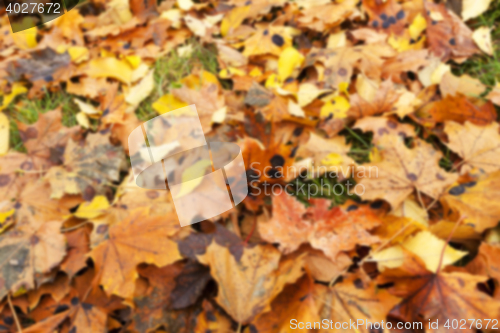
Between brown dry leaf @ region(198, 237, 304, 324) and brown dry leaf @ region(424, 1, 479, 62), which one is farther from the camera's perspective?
brown dry leaf @ region(424, 1, 479, 62)

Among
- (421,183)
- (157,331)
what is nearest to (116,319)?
(157,331)

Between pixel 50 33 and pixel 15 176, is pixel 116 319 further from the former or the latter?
pixel 50 33

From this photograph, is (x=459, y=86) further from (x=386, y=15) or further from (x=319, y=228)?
(x=319, y=228)

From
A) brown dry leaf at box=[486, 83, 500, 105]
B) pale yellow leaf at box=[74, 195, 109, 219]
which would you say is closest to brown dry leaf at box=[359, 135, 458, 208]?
brown dry leaf at box=[486, 83, 500, 105]
